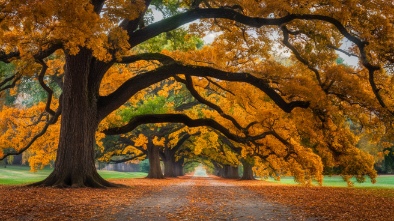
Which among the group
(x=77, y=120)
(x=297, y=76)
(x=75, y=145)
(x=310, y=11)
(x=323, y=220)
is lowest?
(x=323, y=220)

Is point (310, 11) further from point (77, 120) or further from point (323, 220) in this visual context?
point (77, 120)

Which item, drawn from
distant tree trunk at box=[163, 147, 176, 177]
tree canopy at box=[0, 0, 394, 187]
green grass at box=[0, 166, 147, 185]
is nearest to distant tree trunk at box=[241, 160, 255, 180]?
distant tree trunk at box=[163, 147, 176, 177]

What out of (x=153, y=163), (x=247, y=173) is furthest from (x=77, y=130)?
(x=247, y=173)

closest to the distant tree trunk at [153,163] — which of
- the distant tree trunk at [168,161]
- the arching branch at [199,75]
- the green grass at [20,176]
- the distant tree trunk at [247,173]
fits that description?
the distant tree trunk at [168,161]

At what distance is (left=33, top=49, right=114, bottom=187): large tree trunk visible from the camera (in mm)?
14344

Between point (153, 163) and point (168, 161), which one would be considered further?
point (168, 161)

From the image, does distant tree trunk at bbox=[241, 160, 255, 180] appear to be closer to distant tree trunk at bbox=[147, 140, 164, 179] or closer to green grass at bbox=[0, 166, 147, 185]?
distant tree trunk at bbox=[147, 140, 164, 179]

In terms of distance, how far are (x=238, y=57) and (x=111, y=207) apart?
365 inches

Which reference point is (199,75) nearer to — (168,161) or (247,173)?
(247,173)

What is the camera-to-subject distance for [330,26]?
44.1 ft

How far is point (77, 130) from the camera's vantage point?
14.6 metres

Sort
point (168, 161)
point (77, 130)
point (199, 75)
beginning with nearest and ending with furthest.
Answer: point (77, 130) < point (199, 75) < point (168, 161)

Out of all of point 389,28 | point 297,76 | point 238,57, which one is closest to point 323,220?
point 389,28

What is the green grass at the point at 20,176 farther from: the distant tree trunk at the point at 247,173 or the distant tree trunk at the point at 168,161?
the distant tree trunk at the point at 247,173
